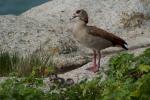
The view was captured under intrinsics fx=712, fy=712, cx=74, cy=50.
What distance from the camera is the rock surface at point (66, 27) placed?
55.8ft

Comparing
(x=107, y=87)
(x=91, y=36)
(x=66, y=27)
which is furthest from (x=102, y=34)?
(x=66, y=27)

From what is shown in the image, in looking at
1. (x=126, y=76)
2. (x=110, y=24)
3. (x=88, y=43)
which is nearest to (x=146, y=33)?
(x=110, y=24)

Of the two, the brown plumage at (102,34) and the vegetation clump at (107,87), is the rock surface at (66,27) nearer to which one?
the brown plumage at (102,34)

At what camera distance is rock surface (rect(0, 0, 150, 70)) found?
55.8 feet

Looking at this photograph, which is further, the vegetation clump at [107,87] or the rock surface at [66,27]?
the rock surface at [66,27]

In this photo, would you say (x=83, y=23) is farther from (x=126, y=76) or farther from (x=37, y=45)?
(x=126, y=76)

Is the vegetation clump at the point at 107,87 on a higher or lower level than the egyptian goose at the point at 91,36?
lower

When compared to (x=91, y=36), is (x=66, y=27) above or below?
above

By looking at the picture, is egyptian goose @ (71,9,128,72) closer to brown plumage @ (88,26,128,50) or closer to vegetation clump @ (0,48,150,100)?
brown plumage @ (88,26,128,50)

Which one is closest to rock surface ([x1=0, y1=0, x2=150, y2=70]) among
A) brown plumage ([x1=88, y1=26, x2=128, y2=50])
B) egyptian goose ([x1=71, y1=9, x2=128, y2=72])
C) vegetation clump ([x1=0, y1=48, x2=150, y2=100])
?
egyptian goose ([x1=71, y1=9, x2=128, y2=72])

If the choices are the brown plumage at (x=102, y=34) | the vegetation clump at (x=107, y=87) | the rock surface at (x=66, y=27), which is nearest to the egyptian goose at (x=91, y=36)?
the brown plumage at (x=102, y=34)

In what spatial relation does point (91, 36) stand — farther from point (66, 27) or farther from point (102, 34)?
point (66, 27)

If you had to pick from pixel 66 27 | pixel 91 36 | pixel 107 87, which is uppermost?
pixel 66 27

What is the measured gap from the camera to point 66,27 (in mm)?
19625
